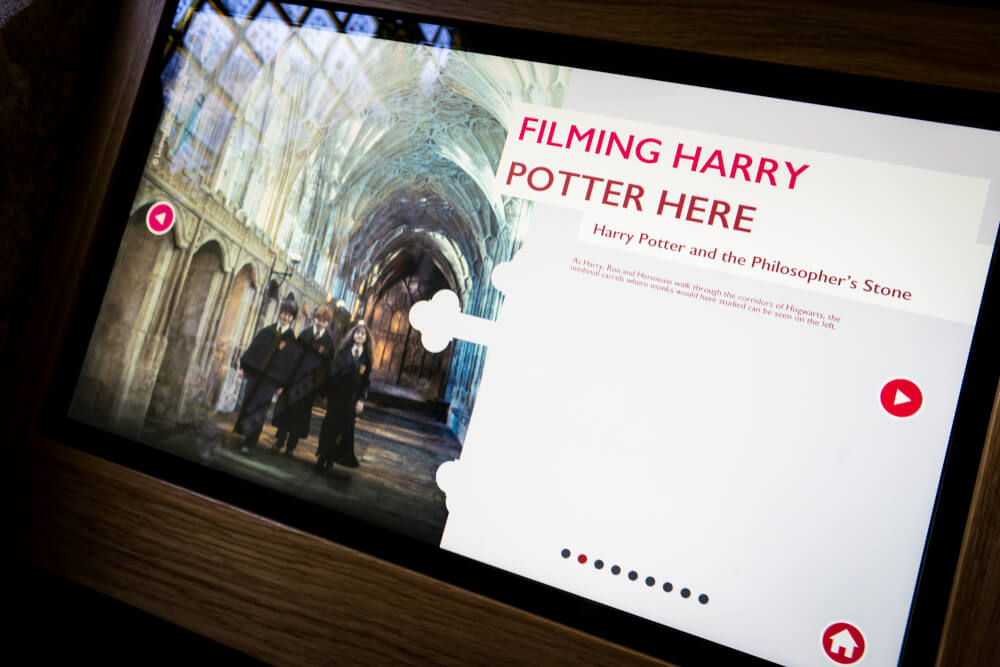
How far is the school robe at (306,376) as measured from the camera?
1.07m

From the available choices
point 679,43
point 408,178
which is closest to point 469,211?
point 408,178

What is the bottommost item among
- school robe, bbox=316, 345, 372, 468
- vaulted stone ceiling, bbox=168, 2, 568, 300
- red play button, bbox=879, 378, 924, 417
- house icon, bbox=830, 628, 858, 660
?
house icon, bbox=830, 628, 858, 660

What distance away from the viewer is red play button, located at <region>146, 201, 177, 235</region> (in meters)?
1.16

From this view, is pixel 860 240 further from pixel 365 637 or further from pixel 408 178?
pixel 365 637

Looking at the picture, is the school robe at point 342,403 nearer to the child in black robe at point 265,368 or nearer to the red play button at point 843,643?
the child in black robe at point 265,368

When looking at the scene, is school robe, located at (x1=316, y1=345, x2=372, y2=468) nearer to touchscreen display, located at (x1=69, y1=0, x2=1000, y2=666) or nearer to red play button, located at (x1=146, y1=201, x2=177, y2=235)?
touchscreen display, located at (x1=69, y1=0, x2=1000, y2=666)

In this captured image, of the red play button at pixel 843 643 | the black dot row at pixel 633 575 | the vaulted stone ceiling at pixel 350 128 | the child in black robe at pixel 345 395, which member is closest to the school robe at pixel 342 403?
the child in black robe at pixel 345 395

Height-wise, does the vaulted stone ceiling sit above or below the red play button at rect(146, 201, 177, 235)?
above

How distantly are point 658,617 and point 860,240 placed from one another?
73 centimetres

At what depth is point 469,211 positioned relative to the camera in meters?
1.05

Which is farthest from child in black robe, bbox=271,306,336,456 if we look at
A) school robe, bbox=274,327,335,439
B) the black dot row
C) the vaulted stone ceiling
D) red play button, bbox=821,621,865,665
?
red play button, bbox=821,621,865,665

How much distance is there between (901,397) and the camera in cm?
88

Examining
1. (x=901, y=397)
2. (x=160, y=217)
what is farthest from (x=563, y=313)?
(x=160, y=217)

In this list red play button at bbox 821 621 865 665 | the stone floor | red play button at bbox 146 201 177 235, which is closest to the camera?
red play button at bbox 821 621 865 665
